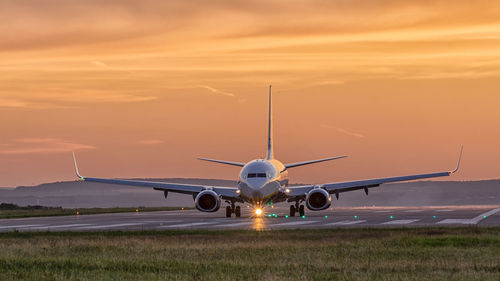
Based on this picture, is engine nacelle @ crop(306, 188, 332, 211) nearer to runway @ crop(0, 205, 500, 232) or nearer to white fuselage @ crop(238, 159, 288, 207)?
runway @ crop(0, 205, 500, 232)

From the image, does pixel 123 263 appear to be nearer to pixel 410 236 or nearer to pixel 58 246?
pixel 58 246

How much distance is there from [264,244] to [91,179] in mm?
40308

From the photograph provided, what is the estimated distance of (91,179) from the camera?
226ft

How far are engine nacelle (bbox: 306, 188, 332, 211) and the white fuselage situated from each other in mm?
2613

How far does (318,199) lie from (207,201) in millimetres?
8172

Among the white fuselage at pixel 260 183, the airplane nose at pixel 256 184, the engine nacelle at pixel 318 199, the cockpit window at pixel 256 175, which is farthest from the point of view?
the engine nacelle at pixel 318 199

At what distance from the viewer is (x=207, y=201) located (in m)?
61.3

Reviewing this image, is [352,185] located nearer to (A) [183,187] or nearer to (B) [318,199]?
(B) [318,199]

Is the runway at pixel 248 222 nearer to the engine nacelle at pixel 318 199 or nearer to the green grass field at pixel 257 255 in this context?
the engine nacelle at pixel 318 199

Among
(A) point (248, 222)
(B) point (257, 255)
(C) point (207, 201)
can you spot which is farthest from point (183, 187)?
(B) point (257, 255)

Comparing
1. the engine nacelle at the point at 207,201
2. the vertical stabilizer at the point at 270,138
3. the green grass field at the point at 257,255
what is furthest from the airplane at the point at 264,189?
the green grass field at the point at 257,255

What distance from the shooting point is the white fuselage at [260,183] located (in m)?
59.2

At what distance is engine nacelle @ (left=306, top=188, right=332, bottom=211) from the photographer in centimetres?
6003

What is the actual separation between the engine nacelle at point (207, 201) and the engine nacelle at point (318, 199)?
6703 mm
